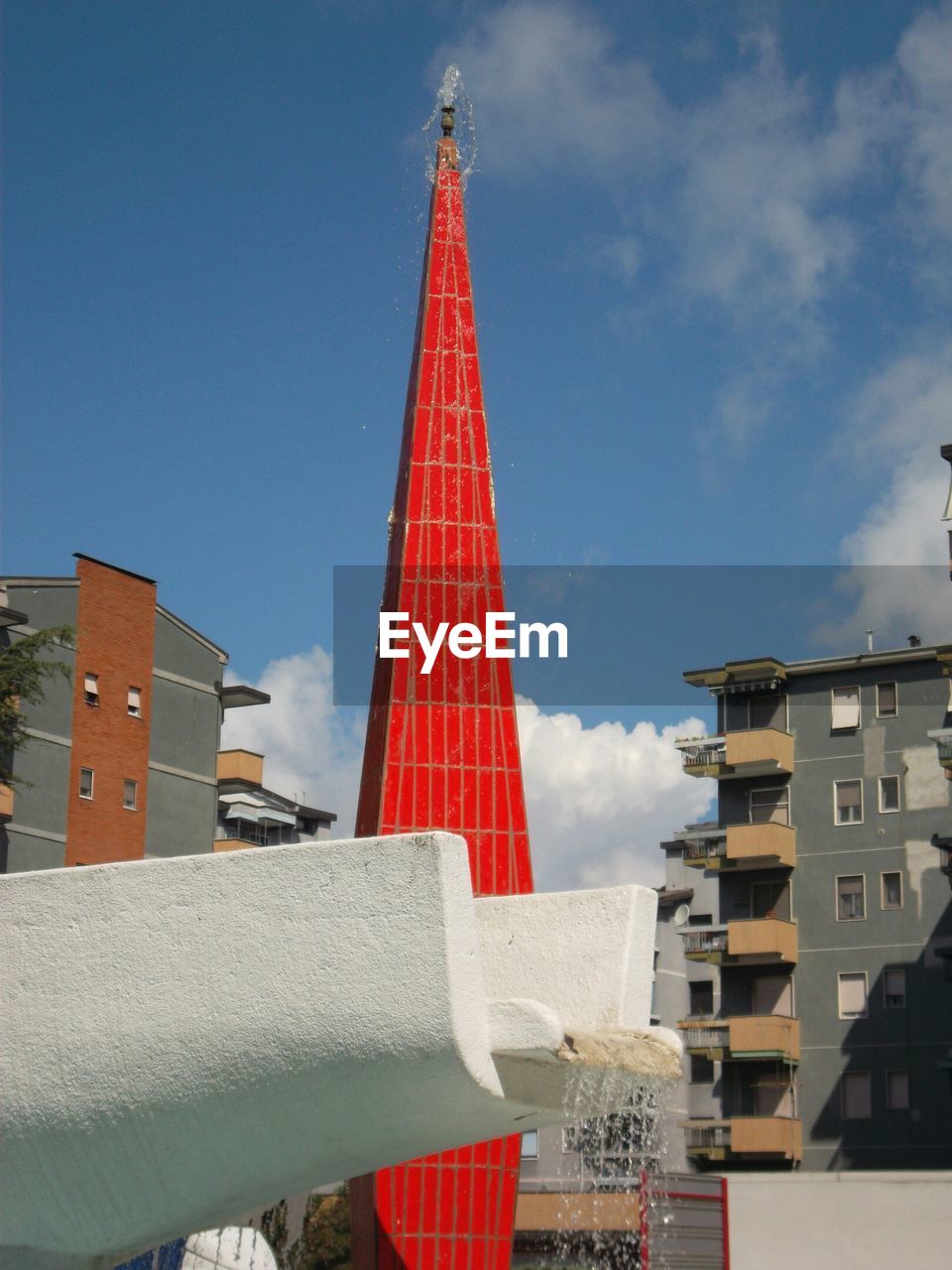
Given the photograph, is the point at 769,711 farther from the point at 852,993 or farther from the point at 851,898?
the point at 852,993

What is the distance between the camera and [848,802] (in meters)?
42.4

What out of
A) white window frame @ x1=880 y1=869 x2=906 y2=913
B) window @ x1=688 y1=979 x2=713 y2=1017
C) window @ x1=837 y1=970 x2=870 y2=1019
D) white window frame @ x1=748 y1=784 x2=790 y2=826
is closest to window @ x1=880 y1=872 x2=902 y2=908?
white window frame @ x1=880 y1=869 x2=906 y2=913

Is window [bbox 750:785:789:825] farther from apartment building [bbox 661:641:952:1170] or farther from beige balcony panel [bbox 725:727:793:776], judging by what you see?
beige balcony panel [bbox 725:727:793:776]

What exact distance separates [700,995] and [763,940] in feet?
59.3

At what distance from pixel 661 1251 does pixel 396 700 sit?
11.4 metres

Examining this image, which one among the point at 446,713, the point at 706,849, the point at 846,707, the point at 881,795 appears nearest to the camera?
the point at 446,713

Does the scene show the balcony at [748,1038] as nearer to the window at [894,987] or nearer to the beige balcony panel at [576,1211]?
the window at [894,987]

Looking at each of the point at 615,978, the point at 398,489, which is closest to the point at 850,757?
the point at 398,489

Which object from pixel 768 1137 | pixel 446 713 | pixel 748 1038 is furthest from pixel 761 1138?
pixel 446 713

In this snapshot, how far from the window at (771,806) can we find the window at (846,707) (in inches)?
76.8

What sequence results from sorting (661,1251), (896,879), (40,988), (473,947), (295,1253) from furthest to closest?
(896,879), (295,1253), (661,1251), (40,988), (473,947)

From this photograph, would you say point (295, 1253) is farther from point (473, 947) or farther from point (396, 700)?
point (473, 947)

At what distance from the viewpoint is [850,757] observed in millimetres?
42625

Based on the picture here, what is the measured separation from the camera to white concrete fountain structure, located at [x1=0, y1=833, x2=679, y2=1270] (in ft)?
28.9
